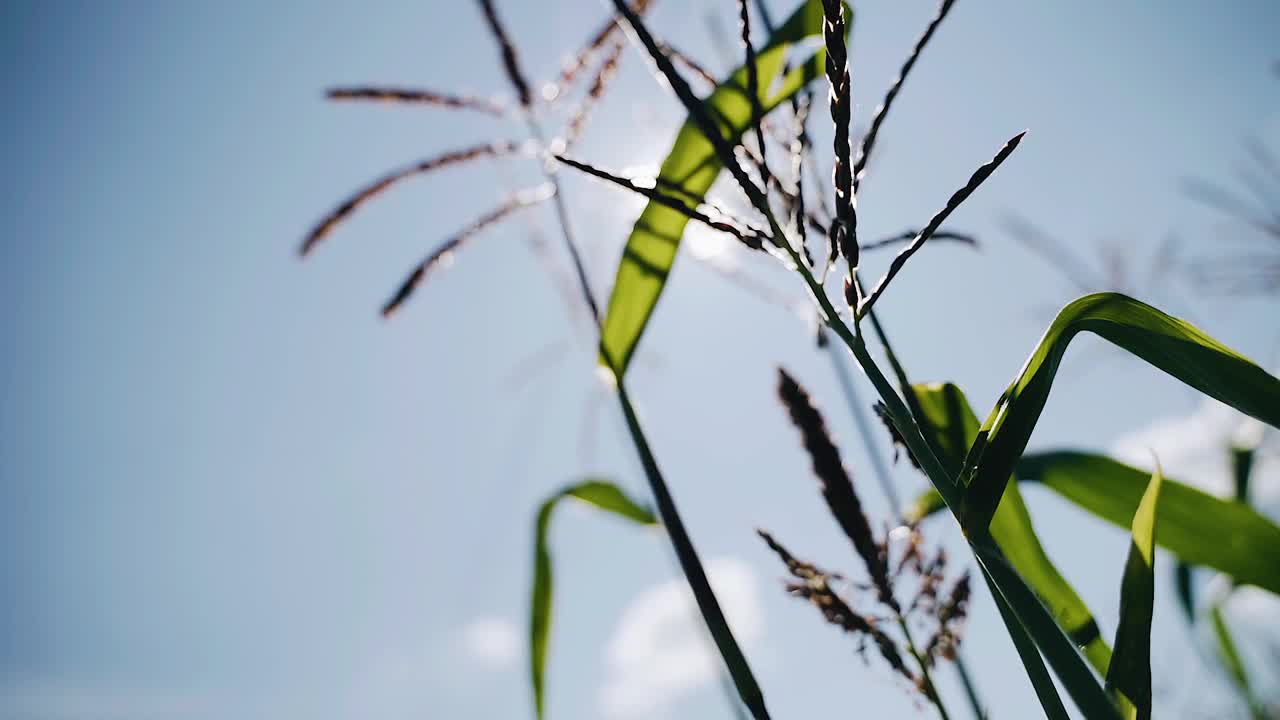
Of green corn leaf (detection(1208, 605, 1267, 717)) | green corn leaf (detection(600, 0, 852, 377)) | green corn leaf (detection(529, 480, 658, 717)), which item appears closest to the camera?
green corn leaf (detection(600, 0, 852, 377))

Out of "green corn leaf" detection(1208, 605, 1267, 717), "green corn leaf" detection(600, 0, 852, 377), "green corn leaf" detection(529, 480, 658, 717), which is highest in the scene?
"green corn leaf" detection(600, 0, 852, 377)

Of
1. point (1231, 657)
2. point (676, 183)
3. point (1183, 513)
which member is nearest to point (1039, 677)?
point (1183, 513)

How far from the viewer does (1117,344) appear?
59cm

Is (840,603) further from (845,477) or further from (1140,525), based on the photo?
(1140,525)

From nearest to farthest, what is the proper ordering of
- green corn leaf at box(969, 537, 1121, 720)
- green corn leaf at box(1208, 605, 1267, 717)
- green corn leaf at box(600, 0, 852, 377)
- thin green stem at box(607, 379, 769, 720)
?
green corn leaf at box(969, 537, 1121, 720), thin green stem at box(607, 379, 769, 720), green corn leaf at box(600, 0, 852, 377), green corn leaf at box(1208, 605, 1267, 717)

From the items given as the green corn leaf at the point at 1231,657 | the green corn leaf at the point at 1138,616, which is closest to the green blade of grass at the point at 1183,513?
the green corn leaf at the point at 1138,616

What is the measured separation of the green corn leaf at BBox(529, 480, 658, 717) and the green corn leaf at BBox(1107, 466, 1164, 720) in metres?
0.51

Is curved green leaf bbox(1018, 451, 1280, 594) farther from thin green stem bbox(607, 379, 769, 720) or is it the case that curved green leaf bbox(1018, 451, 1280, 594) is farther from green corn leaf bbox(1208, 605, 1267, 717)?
green corn leaf bbox(1208, 605, 1267, 717)

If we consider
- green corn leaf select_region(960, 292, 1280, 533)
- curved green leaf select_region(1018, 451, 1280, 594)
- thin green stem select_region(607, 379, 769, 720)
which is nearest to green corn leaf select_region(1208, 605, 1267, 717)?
curved green leaf select_region(1018, 451, 1280, 594)

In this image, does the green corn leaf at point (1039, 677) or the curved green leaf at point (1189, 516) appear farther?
the curved green leaf at point (1189, 516)

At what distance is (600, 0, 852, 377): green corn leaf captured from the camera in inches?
31.5

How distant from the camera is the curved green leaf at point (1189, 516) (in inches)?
26.5

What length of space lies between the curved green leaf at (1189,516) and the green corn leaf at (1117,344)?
7.6 inches

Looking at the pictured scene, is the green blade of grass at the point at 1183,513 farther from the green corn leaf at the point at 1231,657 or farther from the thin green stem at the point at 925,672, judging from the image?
the green corn leaf at the point at 1231,657
